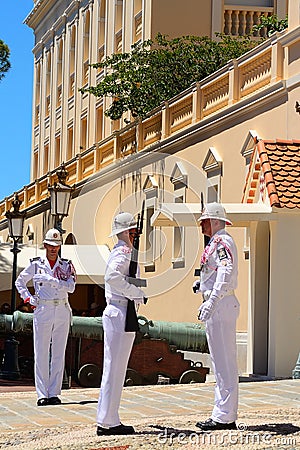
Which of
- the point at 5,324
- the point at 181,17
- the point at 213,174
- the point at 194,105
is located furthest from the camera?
the point at 181,17

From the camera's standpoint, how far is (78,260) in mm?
26859

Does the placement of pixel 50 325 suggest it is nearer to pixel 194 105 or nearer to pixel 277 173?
pixel 277 173

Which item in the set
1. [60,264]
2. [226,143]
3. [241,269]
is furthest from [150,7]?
[60,264]

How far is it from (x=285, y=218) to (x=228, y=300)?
6875mm

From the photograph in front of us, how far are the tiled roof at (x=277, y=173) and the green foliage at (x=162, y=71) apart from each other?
10.6 metres

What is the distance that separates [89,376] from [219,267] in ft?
27.0

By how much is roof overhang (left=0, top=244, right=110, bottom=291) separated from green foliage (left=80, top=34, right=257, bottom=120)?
13.2 feet

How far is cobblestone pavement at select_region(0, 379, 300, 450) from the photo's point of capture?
8.36m

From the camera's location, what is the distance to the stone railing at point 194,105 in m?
19.1

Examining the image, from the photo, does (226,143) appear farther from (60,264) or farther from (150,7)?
(150,7)

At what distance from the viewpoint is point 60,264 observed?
12352 millimetres

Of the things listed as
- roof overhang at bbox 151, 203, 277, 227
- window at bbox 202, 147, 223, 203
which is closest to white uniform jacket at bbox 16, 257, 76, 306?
roof overhang at bbox 151, 203, 277, 227

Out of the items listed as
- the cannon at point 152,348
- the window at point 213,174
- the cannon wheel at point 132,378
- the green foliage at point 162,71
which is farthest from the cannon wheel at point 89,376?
the green foliage at point 162,71

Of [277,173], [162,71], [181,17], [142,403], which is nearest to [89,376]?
[277,173]
